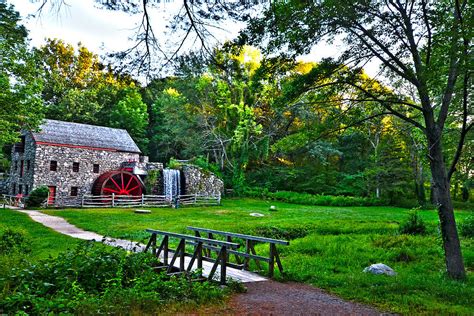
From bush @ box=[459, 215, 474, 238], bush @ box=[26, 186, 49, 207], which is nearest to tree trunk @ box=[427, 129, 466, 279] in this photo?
bush @ box=[459, 215, 474, 238]

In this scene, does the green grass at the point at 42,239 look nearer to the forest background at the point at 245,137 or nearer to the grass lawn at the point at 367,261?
the grass lawn at the point at 367,261

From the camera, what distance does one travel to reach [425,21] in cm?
810

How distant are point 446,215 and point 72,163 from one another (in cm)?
2521

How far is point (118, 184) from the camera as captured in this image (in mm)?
27781

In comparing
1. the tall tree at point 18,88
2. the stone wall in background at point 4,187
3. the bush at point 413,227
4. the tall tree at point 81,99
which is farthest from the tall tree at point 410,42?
the stone wall in background at point 4,187

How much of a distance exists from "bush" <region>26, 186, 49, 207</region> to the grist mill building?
219 centimetres

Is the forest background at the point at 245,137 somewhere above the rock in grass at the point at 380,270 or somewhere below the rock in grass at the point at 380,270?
above

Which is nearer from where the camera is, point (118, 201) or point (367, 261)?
point (367, 261)

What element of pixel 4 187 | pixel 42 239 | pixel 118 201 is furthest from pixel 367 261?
pixel 4 187

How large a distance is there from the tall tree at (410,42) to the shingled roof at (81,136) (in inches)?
897

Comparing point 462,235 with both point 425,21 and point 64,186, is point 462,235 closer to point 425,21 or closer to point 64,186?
point 425,21

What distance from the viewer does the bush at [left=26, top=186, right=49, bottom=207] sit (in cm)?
2375

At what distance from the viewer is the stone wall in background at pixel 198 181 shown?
2988 cm

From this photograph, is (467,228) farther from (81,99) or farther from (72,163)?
(81,99)
